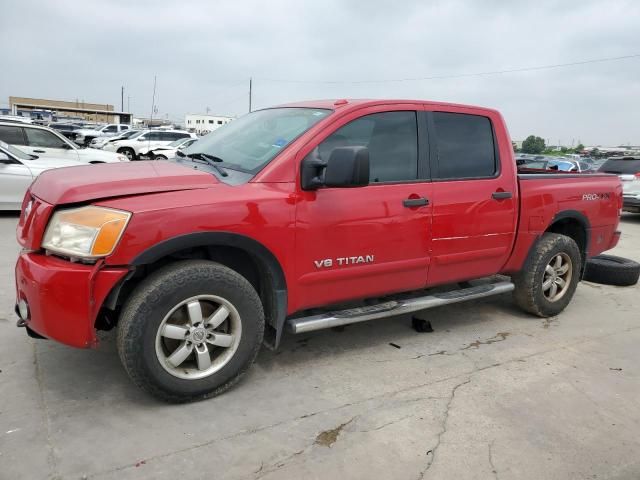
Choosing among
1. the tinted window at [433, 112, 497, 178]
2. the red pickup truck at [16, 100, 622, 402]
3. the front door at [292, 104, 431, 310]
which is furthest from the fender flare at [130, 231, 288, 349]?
the tinted window at [433, 112, 497, 178]

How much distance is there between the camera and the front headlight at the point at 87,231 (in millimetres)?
2703

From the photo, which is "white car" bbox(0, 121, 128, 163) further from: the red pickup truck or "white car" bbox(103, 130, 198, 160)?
"white car" bbox(103, 130, 198, 160)

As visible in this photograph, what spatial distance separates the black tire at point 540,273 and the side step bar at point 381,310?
234mm

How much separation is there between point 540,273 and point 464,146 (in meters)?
1.41

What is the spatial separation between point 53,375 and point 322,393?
1703mm

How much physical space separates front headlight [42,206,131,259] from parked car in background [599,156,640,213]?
11853 millimetres

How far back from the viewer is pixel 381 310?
3.70m

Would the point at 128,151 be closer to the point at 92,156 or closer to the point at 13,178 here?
the point at 92,156

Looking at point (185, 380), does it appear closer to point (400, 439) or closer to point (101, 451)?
point (101, 451)

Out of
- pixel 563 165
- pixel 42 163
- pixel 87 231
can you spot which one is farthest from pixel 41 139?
pixel 563 165

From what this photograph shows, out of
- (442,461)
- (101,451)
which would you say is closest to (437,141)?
(442,461)

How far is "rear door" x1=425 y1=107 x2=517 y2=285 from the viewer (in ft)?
12.8

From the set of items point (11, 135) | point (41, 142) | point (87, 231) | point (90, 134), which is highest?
point (90, 134)

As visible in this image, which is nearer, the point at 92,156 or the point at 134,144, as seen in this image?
the point at 92,156
